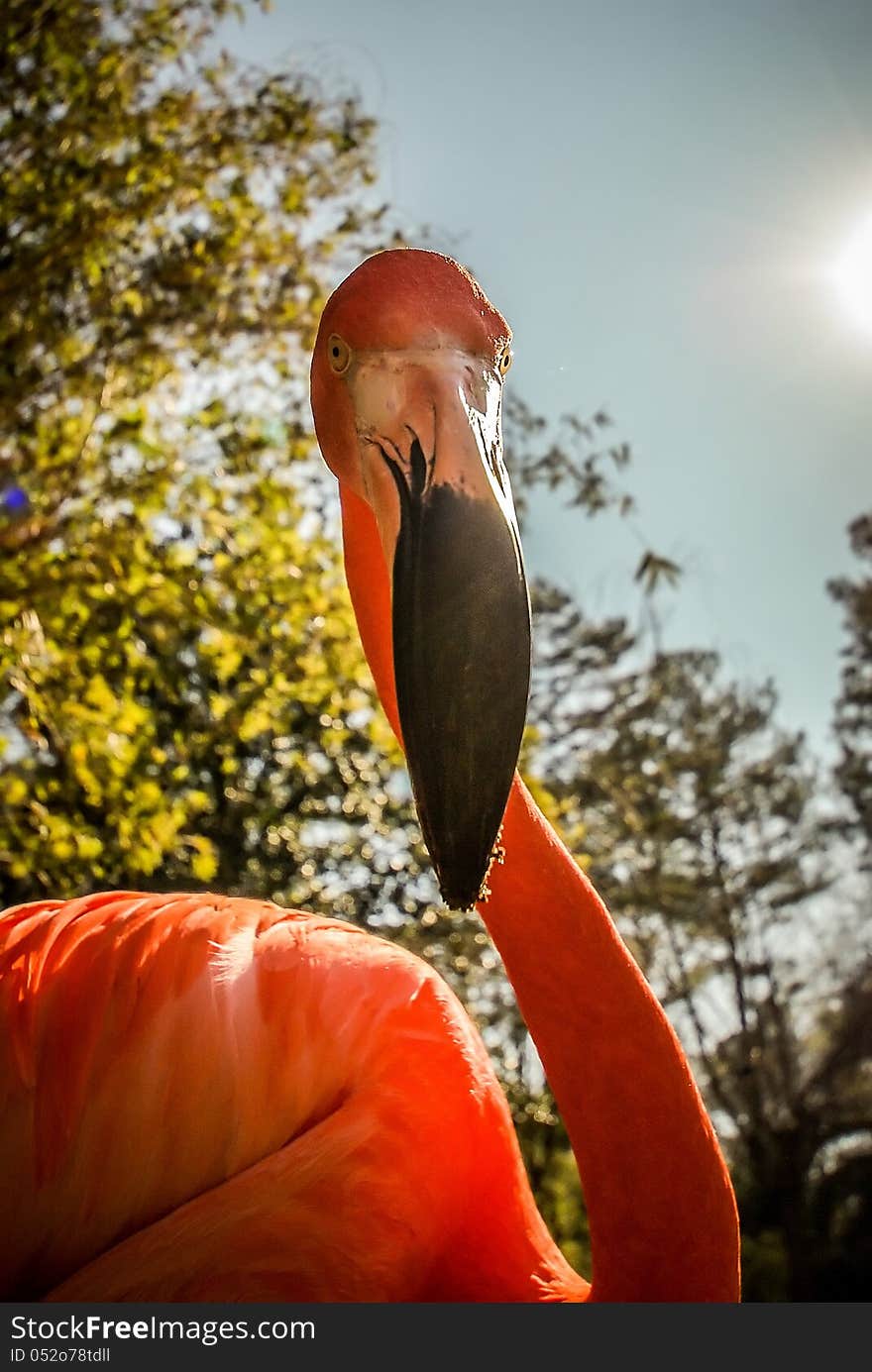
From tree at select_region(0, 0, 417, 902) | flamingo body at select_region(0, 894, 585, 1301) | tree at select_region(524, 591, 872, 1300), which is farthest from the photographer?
tree at select_region(524, 591, 872, 1300)

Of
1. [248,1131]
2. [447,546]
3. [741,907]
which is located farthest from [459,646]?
[741,907]

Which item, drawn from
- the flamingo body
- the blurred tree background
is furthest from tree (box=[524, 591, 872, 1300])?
the flamingo body

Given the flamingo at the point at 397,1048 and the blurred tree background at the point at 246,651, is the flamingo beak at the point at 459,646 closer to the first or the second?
the flamingo at the point at 397,1048

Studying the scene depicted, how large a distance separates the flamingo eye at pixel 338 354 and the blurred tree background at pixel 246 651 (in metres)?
1.68

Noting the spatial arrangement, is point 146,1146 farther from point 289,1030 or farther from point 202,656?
point 202,656

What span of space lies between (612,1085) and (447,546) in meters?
0.65

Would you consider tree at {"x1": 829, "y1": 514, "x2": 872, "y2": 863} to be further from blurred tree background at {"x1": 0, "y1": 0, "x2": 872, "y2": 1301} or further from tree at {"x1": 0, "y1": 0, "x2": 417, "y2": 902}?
tree at {"x1": 0, "y1": 0, "x2": 417, "y2": 902}

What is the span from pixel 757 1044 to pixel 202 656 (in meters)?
3.91

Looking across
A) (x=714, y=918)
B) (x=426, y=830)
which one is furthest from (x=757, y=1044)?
(x=426, y=830)

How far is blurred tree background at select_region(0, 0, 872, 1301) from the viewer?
3.10 metres

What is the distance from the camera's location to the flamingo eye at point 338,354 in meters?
1.22

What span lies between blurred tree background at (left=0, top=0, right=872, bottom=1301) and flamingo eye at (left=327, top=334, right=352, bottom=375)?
66.2 inches

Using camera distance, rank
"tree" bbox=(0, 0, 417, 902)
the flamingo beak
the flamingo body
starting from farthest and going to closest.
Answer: "tree" bbox=(0, 0, 417, 902) → the flamingo body → the flamingo beak

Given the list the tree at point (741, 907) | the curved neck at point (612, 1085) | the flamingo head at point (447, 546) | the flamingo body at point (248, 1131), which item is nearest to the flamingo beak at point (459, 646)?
the flamingo head at point (447, 546)
